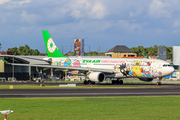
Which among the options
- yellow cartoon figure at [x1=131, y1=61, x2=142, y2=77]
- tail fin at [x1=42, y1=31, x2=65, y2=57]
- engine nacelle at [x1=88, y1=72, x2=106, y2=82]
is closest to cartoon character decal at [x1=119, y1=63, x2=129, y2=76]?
yellow cartoon figure at [x1=131, y1=61, x2=142, y2=77]

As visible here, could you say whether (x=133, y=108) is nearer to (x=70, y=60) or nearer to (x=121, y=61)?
(x=121, y=61)

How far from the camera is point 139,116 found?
19.5 meters

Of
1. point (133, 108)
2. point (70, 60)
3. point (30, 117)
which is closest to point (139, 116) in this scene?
point (133, 108)

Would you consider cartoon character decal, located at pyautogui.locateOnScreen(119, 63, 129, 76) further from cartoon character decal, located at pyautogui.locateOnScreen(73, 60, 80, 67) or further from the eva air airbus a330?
cartoon character decal, located at pyautogui.locateOnScreen(73, 60, 80, 67)

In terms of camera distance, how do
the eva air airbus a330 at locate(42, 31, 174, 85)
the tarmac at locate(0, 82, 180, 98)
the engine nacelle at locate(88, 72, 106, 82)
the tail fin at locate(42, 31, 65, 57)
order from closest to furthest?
the tarmac at locate(0, 82, 180, 98) → the eva air airbus a330 at locate(42, 31, 174, 85) → the engine nacelle at locate(88, 72, 106, 82) → the tail fin at locate(42, 31, 65, 57)

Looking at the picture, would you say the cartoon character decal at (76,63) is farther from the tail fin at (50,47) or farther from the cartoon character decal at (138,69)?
the cartoon character decal at (138,69)

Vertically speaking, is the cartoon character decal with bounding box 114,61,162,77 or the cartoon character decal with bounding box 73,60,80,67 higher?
the cartoon character decal with bounding box 73,60,80,67

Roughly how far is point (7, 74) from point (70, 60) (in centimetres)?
3105

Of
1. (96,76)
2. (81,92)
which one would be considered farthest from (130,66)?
(81,92)

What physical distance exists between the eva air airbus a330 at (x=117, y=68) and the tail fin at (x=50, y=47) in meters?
3.28

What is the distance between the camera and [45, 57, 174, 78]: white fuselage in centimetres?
5162

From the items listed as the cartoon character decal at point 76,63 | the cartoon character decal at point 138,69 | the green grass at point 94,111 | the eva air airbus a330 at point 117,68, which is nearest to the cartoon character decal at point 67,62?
the eva air airbus a330 at point 117,68

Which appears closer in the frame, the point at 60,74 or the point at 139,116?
the point at 139,116

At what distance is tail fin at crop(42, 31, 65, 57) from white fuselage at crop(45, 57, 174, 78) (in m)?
5.19
